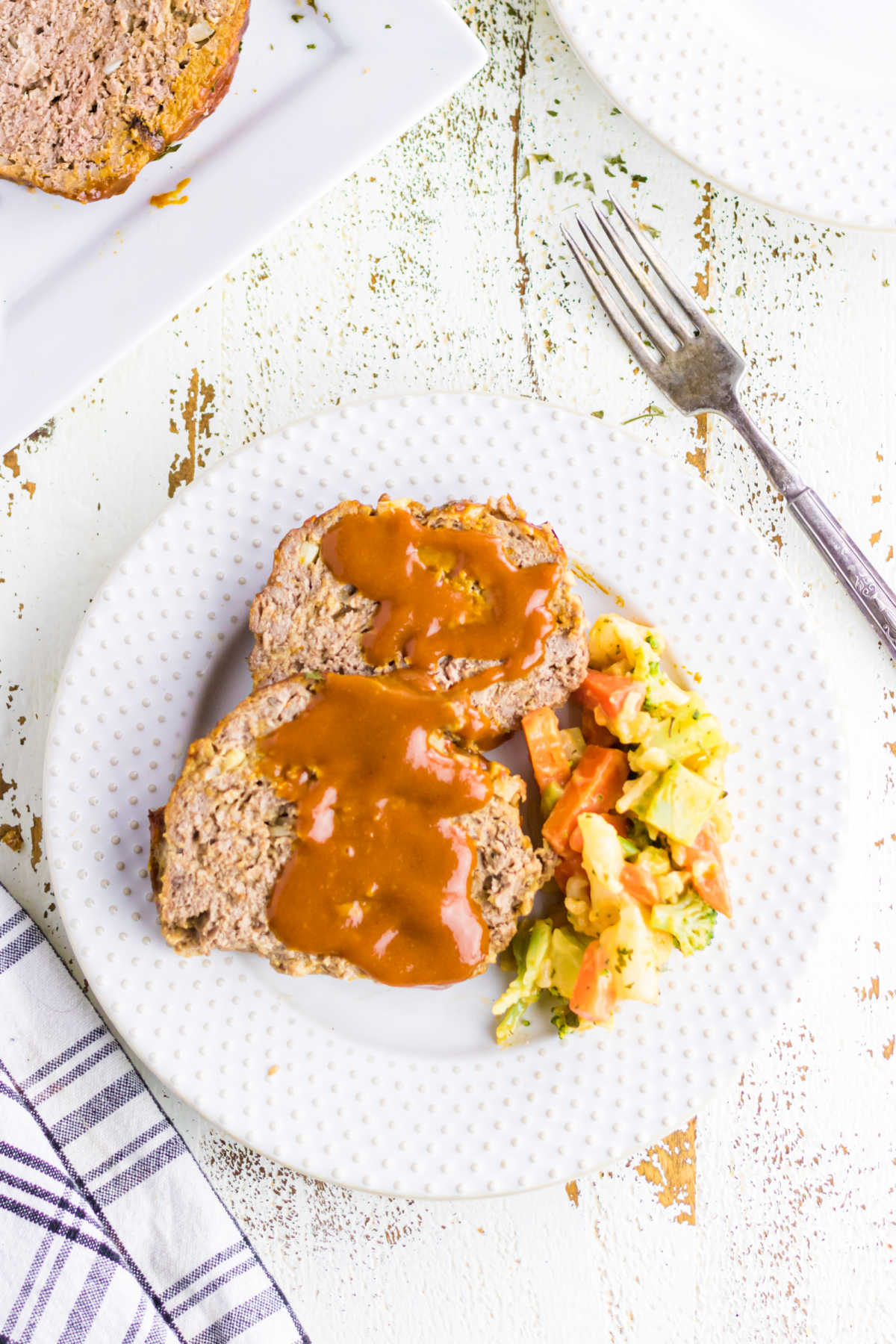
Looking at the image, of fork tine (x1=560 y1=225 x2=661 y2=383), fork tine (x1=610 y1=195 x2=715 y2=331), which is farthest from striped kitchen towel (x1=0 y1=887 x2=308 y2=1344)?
fork tine (x1=610 y1=195 x2=715 y2=331)

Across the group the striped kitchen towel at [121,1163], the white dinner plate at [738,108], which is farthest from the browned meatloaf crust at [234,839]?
the white dinner plate at [738,108]

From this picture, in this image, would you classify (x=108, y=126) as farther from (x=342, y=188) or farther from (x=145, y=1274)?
(x=145, y=1274)

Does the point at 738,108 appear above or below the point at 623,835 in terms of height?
above

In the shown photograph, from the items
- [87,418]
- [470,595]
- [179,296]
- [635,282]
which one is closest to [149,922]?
[470,595]

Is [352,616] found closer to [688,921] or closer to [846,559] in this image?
[688,921]

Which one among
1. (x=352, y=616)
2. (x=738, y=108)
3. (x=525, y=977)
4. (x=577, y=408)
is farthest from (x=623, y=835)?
(x=738, y=108)
